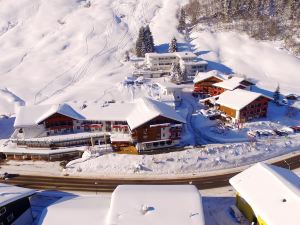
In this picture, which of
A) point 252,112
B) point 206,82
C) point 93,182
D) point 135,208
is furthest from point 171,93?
point 135,208

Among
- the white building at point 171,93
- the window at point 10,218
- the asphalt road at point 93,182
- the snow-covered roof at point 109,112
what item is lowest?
the asphalt road at point 93,182

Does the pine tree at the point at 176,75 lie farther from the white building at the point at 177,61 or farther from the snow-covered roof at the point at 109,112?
the snow-covered roof at the point at 109,112

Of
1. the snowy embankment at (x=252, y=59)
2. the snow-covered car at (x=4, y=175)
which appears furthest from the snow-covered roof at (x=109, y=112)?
the snowy embankment at (x=252, y=59)

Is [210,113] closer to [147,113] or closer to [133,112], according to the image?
[133,112]

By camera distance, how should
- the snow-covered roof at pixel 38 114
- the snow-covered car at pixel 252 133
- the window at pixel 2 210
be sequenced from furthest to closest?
1. the snow-covered car at pixel 252 133
2. the snow-covered roof at pixel 38 114
3. the window at pixel 2 210

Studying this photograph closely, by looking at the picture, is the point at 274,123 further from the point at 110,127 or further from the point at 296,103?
the point at 110,127

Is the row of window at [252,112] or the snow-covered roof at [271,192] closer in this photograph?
the snow-covered roof at [271,192]

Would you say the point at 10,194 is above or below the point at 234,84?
below

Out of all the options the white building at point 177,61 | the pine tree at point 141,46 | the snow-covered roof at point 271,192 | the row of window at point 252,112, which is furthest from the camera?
the pine tree at point 141,46
